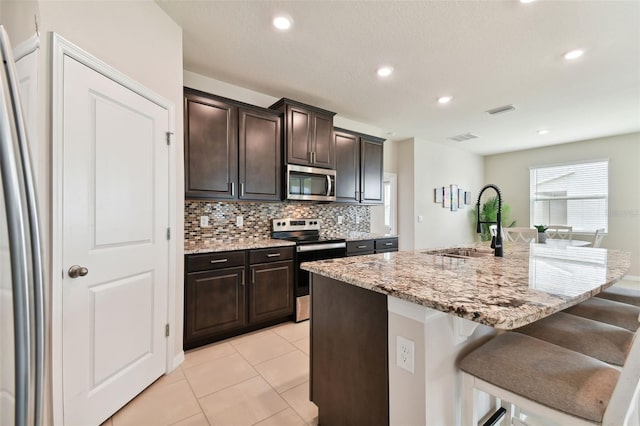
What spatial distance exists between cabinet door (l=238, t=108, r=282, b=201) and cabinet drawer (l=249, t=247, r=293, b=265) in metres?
0.59

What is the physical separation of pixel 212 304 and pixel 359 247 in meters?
1.91

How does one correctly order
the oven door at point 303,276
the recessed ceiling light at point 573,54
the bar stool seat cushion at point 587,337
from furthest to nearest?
the oven door at point 303,276 < the recessed ceiling light at point 573,54 < the bar stool seat cushion at point 587,337

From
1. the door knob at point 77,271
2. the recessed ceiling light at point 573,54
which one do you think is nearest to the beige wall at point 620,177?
the recessed ceiling light at point 573,54

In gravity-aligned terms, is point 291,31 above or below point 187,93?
above

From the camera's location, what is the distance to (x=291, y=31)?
2238 mm

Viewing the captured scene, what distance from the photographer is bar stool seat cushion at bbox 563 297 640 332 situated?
1.36 m

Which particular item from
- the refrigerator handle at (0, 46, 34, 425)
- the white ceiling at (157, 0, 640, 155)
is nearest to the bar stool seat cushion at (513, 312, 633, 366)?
the refrigerator handle at (0, 46, 34, 425)

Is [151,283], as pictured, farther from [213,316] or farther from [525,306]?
[525,306]

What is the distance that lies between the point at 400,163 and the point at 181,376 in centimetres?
490

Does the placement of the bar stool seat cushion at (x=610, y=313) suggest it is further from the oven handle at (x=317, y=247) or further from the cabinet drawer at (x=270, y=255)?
the cabinet drawer at (x=270, y=255)

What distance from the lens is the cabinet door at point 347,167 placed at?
3.79 m

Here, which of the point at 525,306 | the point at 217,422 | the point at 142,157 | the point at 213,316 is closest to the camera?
the point at 525,306

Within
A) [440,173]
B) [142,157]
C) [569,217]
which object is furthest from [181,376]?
[569,217]


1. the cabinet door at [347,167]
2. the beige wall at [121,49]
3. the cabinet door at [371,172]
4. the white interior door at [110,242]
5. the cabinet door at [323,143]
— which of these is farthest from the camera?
the cabinet door at [371,172]
